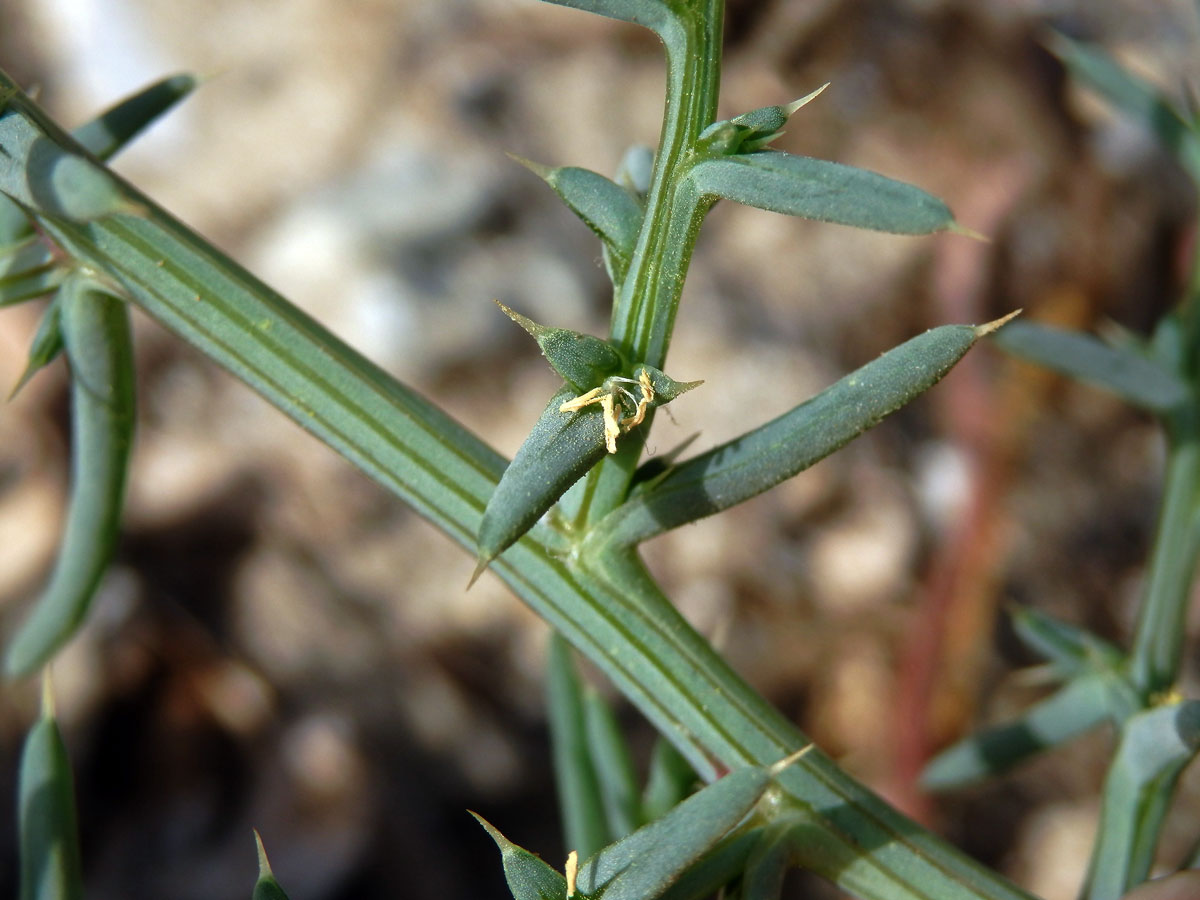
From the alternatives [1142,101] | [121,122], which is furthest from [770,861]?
[1142,101]

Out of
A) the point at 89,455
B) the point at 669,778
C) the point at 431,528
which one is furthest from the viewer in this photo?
the point at 431,528

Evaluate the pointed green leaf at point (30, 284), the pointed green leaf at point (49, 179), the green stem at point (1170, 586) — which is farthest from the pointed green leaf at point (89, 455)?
the green stem at point (1170, 586)

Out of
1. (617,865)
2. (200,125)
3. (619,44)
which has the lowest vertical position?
(617,865)

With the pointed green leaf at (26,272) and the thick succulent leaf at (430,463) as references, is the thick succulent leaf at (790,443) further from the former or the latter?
the pointed green leaf at (26,272)

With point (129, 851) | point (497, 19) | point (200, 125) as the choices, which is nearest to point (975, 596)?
point (497, 19)

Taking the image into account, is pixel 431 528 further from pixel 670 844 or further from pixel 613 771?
pixel 670 844

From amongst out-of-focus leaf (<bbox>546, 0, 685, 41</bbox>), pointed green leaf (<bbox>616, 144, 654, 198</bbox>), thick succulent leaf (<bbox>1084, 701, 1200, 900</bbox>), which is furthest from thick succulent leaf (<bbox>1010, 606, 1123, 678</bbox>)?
out-of-focus leaf (<bbox>546, 0, 685, 41</bbox>)

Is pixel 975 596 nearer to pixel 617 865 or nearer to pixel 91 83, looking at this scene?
pixel 617 865
